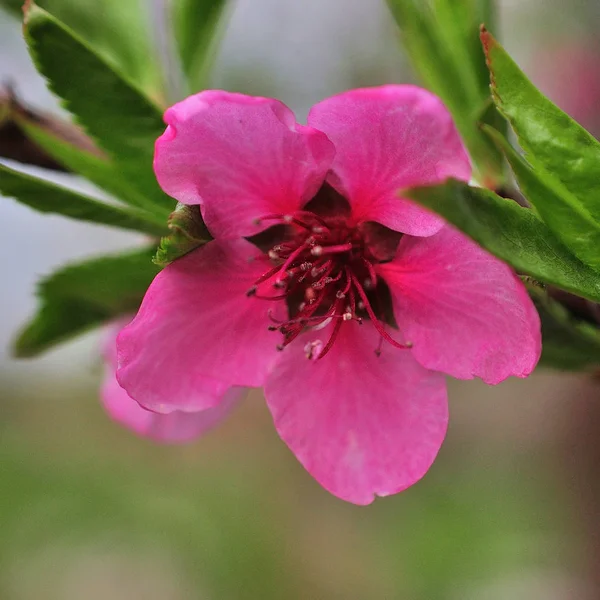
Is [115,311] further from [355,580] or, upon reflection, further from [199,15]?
[355,580]

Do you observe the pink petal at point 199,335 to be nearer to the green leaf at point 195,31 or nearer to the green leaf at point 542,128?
the green leaf at point 542,128

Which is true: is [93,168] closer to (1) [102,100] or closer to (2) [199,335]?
(1) [102,100]

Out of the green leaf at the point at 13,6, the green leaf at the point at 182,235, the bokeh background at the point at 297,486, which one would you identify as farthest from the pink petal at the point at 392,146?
the bokeh background at the point at 297,486

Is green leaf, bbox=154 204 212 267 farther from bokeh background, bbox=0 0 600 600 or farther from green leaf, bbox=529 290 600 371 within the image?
bokeh background, bbox=0 0 600 600

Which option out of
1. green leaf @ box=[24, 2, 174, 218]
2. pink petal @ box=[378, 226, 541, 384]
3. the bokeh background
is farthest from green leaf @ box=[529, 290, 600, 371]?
the bokeh background

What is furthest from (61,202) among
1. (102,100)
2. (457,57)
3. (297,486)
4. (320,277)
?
(297,486)

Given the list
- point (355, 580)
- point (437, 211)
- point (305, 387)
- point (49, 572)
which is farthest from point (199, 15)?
point (49, 572)
